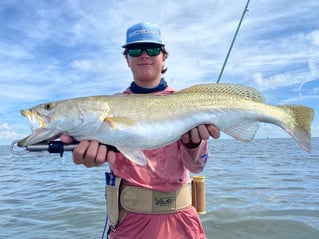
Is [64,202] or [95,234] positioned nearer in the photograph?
[95,234]

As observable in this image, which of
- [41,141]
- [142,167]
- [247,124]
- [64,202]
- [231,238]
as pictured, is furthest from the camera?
[64,202]

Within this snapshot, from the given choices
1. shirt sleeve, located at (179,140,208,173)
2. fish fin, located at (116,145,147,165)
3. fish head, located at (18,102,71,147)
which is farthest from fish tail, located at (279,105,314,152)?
fish head, located at (18,102,71,147)

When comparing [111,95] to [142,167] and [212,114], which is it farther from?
[212,114]

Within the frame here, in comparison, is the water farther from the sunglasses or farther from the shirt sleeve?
the sunglasses

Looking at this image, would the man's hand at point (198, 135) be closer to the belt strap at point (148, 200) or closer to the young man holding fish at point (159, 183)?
the young man holding fish at point (159, 183)

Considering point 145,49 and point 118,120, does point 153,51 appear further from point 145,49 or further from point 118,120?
point 118,120

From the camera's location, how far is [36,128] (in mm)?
3023

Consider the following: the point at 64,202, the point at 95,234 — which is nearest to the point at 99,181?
the point at 64,202

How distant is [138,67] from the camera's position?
11.6 feet

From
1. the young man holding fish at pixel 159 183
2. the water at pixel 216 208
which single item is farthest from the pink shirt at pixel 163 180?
the water at pixel 216 208

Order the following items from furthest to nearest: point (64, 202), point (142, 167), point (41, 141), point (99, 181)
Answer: point (99, 181), point (64, 202), point (142, 167), point (41, 141)

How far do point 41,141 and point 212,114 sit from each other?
1.63 metres

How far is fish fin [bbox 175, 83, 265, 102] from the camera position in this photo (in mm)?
3521

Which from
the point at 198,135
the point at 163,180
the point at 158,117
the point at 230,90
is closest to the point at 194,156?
the point at 198,135
